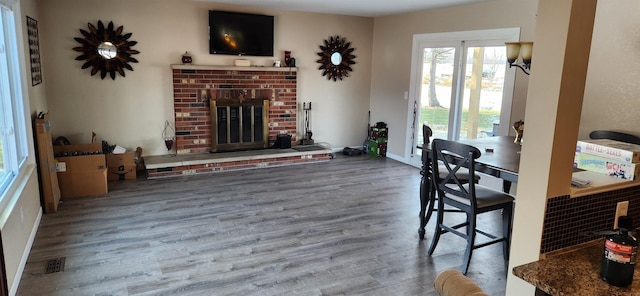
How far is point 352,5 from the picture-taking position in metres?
5.88

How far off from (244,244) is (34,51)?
3148 mm

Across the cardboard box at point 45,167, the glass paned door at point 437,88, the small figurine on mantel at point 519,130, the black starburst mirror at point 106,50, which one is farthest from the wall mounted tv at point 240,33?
the small figurine on mantel at point 519,130

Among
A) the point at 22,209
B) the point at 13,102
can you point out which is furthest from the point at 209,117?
the point at 22,209

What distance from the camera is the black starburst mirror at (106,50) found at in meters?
5.40

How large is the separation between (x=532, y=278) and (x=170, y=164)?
5075 millimetres

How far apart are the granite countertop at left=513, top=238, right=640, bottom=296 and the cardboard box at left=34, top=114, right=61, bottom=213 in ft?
14.1

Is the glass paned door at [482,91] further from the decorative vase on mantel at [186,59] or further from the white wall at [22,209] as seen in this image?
the white wall at [22,209]

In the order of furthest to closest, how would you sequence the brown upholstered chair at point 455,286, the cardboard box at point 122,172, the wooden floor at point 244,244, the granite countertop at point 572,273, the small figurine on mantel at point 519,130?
the cardboard box at point 122,172
the small figurine on mantel at point 519,130
the wooden floor at point 244,244
the granite countertop at point 572,273
the brown upholstered chair at point 455,286

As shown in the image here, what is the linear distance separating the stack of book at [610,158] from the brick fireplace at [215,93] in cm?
510

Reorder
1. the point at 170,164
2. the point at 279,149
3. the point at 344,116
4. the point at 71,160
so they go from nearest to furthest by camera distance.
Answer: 1. the point at 71,160
2. the point at 170,164
3. the point at 279,149
4. the point at 344,116

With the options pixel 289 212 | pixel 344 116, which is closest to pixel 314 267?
pixel 289 212

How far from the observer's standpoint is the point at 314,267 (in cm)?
327

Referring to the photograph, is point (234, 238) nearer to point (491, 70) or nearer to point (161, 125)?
point (161, 125)

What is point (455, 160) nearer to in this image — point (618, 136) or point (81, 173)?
point (618, 136)
